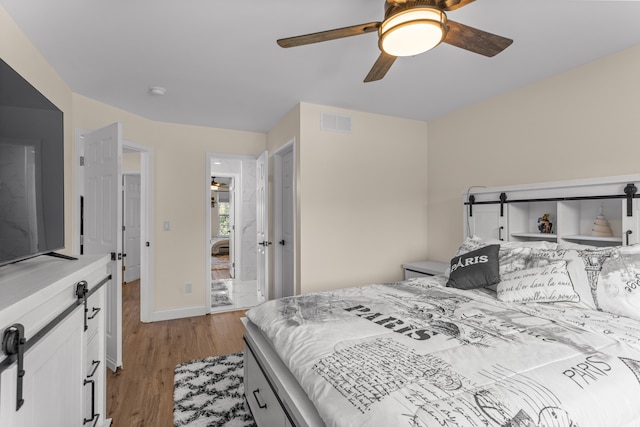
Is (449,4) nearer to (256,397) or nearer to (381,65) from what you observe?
(381,65)

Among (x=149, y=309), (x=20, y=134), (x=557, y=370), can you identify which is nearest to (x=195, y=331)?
(x=149, y=309)

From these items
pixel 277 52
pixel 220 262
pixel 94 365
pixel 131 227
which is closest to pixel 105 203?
pixel 94 365

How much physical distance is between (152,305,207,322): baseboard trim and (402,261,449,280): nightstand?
2650 millimetres

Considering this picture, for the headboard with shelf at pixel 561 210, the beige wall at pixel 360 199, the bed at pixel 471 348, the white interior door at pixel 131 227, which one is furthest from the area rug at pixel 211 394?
the white interior door at pixel 131 227

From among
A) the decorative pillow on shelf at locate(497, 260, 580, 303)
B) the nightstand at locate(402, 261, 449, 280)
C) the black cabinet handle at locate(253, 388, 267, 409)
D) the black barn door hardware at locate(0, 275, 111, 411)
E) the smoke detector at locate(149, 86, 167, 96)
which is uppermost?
the smoke detector at locate(149, 86, 167, 96)

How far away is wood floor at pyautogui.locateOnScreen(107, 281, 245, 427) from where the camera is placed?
6.96 ft

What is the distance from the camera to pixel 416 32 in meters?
1.47

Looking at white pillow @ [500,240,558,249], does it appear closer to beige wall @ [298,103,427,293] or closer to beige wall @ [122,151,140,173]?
beige wall @ [298,103,427,293]

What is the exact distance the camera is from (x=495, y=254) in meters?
2.31

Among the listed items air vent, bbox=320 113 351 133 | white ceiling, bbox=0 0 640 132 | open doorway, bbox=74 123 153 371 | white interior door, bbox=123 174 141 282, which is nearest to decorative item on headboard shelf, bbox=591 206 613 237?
white ceiling, bbox=0 0 640 132

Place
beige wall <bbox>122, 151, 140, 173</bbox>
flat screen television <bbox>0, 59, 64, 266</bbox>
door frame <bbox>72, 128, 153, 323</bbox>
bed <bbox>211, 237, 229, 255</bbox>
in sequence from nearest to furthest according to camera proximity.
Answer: flat screen television <bbox>0, 59, 64, 266</bbox>, door frame <bbox>72, 128, 153, 323</bbox>, beige wall <bbox>122, 151, 140, 173</bbox>, bed <bbox>211, 237, 229, 255</bbox>

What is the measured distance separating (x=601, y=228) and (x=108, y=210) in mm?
3929

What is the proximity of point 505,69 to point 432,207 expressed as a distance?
1.78 metres

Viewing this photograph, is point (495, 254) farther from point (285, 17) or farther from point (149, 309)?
point (149, 309)
